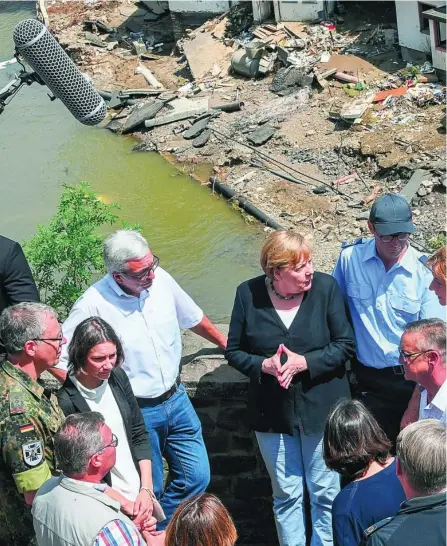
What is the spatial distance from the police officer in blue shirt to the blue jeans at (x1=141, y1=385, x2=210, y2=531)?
1.01 meters

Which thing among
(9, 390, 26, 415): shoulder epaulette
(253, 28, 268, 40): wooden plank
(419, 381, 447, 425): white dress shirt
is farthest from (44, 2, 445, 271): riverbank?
(9, 390, 26, 415): shoulder epaulette

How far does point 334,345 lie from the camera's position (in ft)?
14.8

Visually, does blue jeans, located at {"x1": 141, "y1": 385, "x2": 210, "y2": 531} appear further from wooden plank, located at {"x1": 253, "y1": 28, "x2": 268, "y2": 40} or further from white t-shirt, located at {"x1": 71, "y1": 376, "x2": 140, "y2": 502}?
wooden plank, located at {"x1": 253, "y1": 28, "x2": 268, "y2": 40}

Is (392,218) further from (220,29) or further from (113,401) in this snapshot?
(220,29)

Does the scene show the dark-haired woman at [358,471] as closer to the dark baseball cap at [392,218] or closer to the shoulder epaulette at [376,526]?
the shoulder epaulette at [376,526]

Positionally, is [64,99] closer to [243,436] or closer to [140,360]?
[140,360]

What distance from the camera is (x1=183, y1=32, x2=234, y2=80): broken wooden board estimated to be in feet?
70.9

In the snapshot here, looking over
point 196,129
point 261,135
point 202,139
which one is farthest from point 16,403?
point 196,129

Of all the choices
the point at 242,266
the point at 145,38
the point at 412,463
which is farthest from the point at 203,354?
the point at 145,38

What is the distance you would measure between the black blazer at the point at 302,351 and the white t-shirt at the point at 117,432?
695 mm

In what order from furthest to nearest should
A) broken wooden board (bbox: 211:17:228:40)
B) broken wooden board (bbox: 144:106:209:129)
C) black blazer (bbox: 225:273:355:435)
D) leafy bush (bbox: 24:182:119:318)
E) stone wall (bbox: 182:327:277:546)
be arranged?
broken wooden board (bbox: 211:17:228:40), broken wooden board (bbox: 144:106:209:129), leafy bush (bbox: 24:182:119:318), stone wall (bbox: 182:327:277:546), black blazer (bbox: 225:273:355:435)

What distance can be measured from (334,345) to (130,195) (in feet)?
42.7

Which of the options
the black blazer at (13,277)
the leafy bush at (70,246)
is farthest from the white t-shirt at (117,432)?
the leafy bush at (70,246)

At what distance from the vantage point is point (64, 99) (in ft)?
19.3
